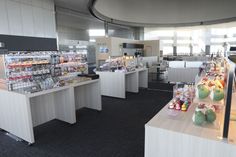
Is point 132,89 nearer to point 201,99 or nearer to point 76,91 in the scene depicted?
point 76,91

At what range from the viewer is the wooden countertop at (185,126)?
137 cm

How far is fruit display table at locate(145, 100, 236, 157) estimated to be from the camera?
1275mm

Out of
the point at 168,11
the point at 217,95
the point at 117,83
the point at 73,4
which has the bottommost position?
the point at 117,83

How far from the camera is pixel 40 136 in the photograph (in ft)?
9.84

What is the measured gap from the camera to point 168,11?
9.45 metres

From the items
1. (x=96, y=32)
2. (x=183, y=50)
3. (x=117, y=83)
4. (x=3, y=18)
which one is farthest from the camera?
(x=183, y=50)

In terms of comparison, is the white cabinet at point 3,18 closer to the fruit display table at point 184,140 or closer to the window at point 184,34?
the fruit display table at point 184,140

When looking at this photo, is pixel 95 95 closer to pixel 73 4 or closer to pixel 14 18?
pixel 14 18

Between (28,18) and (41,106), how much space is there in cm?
328

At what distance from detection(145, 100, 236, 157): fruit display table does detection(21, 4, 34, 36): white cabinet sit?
16.8ft

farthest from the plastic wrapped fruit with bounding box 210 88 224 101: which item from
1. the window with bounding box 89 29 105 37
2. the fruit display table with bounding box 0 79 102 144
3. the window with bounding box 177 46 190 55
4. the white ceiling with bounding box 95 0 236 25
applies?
the window with bounding box 177 46 190 55

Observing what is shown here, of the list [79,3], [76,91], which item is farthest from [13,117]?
[79,3]

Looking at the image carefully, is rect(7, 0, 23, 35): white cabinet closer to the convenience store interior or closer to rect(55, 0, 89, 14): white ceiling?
the convenience store interior

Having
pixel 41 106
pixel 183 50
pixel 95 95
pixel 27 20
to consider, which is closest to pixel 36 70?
pixel 41 106
